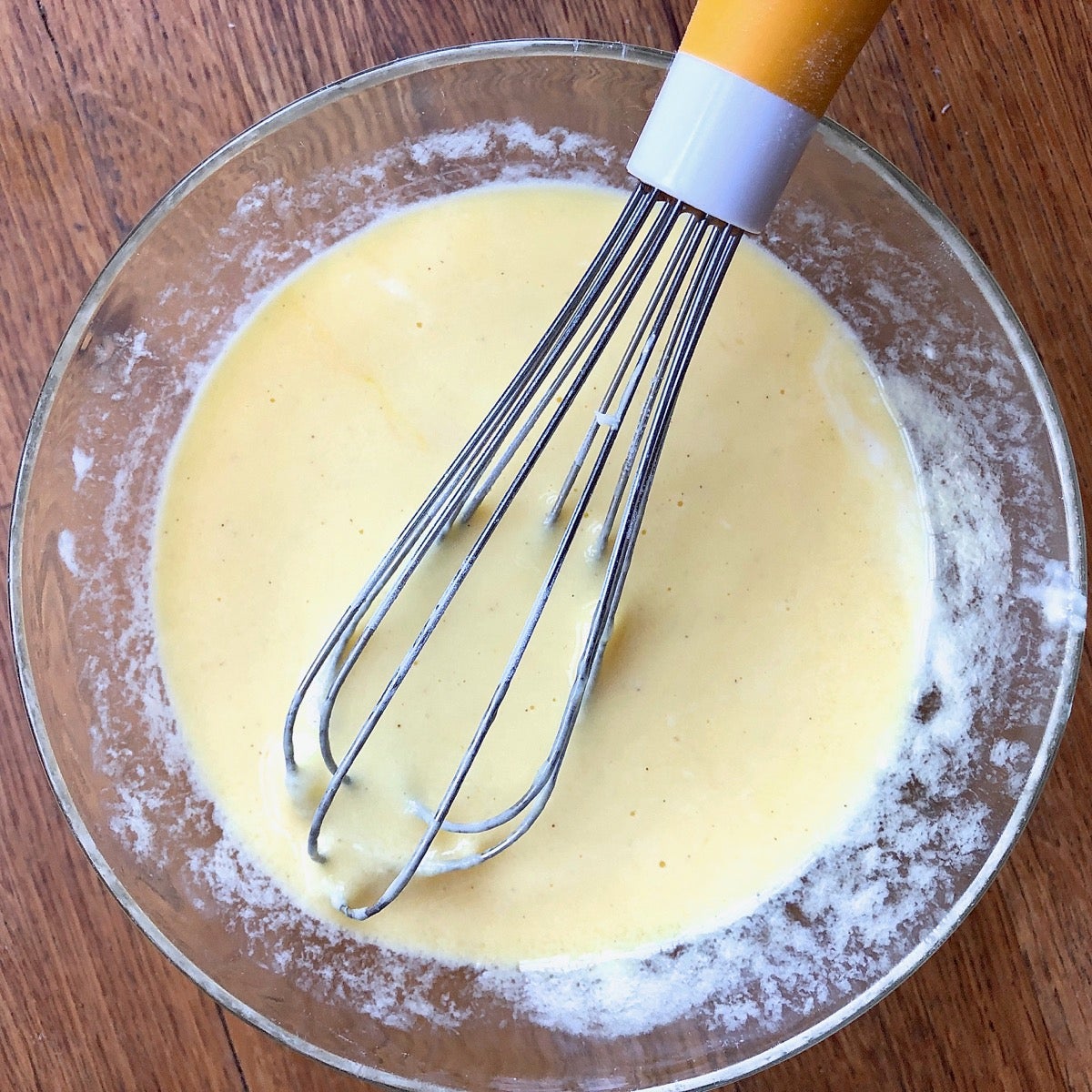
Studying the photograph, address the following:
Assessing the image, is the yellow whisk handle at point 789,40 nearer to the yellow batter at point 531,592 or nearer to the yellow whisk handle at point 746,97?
the yellow whisk handle at point 746,97

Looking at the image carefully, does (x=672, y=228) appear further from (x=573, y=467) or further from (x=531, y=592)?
(x=531, y=592)

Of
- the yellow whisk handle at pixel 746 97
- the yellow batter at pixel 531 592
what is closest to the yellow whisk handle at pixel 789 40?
the yellow whisk handle at pixel 746 97

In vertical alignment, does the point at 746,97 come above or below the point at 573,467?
above

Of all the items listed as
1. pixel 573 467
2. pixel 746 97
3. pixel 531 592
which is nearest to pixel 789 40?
pixel 746 97

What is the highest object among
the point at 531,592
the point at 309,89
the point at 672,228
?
the point at 309,89

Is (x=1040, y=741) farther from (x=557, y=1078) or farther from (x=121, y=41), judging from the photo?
(x=121, y=41)

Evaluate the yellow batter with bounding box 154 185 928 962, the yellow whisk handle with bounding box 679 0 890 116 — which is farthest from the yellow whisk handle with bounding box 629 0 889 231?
the yellow batter with bounding box 154 185 928 962
